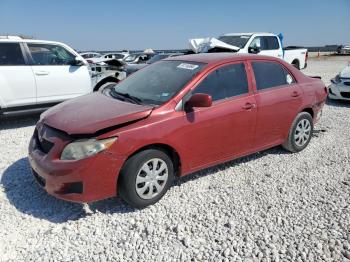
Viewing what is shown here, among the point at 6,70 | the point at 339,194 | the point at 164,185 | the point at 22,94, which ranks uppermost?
the point at 6,70

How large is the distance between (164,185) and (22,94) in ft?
14.0

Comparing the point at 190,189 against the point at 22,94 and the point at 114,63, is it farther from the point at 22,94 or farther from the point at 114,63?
the point at 114,63

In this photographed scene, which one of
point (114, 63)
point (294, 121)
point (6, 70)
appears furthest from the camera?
point (114, 63)

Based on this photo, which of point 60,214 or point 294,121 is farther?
point 294,121

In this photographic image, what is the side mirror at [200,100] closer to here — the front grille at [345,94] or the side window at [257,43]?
the front grille at [345,94]

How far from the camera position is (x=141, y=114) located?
357cm

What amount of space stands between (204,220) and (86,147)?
1.37 m

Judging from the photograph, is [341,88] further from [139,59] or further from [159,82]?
[139,59]

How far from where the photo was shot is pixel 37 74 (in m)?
6.81

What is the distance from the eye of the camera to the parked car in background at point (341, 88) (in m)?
9.13

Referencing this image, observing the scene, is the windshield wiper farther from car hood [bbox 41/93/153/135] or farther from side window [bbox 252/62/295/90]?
side window [bbox 252/62/295/90]

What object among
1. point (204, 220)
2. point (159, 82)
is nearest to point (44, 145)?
point (159, 82)

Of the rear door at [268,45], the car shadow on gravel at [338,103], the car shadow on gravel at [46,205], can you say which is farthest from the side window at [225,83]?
the rear door at [268,45]

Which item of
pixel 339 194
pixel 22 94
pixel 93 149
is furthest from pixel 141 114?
pixel 22 94
